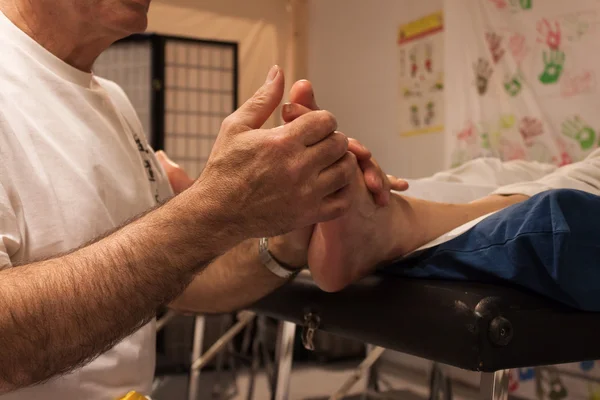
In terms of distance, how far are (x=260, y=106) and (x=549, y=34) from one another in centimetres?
199

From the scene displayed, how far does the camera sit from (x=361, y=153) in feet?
3.15

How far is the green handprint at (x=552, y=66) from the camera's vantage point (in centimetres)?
240

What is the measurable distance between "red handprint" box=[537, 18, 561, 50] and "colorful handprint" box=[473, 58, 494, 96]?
0.93 ft

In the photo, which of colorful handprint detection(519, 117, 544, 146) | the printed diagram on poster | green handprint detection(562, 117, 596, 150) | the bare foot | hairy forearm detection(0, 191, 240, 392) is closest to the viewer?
hairy forearm detection(0, 191, 240, 392)

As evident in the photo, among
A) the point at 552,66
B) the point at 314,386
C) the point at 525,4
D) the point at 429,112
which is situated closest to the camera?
the point at 552,66

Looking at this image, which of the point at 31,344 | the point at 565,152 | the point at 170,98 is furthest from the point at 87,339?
the point at 170,98

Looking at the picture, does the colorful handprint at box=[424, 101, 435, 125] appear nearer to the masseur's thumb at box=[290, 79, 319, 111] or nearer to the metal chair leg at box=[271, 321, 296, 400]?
the metal chair leg at box=[271, 321, 296, 400]

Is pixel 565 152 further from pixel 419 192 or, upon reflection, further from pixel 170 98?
Result: pixel 170 98

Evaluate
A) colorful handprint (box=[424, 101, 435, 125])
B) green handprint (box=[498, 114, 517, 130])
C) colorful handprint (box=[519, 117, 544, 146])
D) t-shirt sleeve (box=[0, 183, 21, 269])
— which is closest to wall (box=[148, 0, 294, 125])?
colorful handprint (box=[424, 101, 435, 125])

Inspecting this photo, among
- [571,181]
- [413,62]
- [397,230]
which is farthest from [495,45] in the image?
[397,230]

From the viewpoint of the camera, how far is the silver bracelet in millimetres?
1159

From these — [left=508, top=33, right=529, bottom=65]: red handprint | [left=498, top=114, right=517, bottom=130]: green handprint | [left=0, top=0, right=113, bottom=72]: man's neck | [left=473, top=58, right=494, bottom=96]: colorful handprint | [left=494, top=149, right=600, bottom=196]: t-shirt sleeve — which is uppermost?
[left=508, top=33, right=529, bottom=65]: red handprint

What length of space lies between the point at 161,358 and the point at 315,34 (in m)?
2.50

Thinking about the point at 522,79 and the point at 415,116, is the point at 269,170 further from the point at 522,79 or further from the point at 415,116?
the point at 415,116
